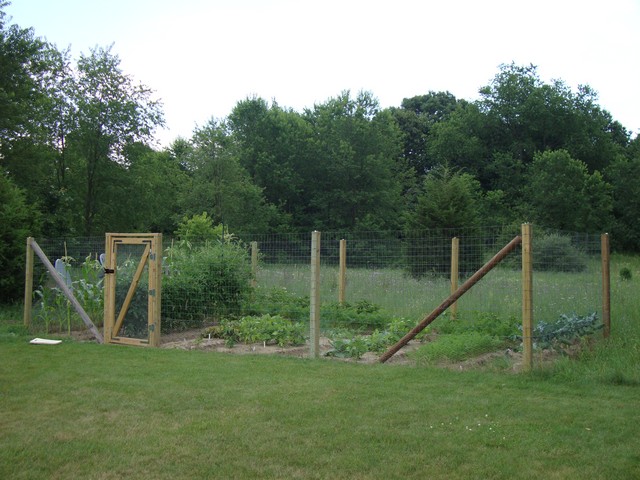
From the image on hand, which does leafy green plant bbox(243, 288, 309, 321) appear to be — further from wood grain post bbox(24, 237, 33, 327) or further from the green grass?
wood grain post bbox(24, 237, 33, 327)

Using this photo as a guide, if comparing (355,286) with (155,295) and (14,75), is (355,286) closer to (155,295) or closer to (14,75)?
(155,295)

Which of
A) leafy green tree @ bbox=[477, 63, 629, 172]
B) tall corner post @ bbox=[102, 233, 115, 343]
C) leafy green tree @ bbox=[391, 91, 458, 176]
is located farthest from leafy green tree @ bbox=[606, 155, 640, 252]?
tall corner post @ bbox=[102, 233, 115, 343]

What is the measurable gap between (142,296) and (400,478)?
699 centimetres

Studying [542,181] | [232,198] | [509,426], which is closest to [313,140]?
[232,198]

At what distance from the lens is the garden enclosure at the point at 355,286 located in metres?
9.12

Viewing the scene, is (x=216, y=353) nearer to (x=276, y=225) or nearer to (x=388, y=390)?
(x=388, y=390)

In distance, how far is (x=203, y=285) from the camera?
11352mm

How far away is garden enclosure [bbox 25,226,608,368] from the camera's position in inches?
359

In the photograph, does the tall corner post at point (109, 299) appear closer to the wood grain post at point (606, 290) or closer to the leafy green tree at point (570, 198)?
the wood grain post at point (606, 290)

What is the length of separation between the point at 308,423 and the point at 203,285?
6.74 metres

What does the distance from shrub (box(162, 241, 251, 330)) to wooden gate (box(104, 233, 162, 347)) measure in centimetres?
99

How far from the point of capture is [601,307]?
9.10m

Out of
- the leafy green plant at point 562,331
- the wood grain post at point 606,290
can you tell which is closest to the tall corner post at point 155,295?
the leafy green plant at point 562,331

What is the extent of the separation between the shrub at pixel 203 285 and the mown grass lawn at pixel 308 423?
3545mm
